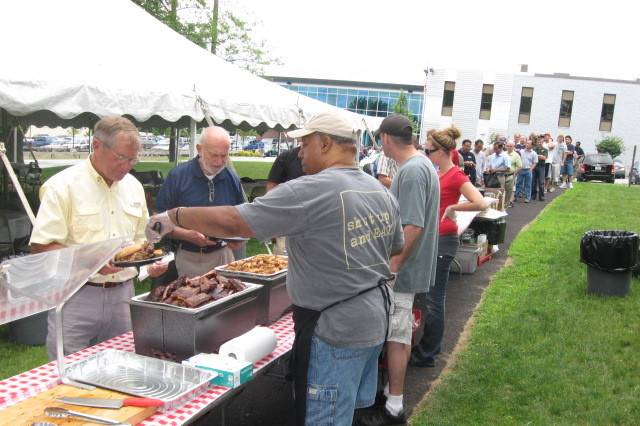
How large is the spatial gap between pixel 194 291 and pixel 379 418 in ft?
5.55

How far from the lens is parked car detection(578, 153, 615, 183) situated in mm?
24250

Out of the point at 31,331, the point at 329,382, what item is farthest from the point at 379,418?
the point at 31,331

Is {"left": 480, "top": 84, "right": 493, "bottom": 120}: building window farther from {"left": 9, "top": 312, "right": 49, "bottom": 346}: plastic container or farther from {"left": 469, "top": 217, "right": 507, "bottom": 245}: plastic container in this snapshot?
{"left": 9, "top": 312, "right": 49, "bottom": 346}: plastic container

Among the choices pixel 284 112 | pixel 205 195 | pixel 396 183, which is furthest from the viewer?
pixel 284 112

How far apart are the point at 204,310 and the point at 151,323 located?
25cm

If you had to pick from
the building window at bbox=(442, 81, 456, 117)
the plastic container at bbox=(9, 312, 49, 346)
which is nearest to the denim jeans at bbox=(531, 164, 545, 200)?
the plastic container at bbox=(9, 312, 49, 346)

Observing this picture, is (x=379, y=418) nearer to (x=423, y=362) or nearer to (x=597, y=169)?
(x=423, y=362)

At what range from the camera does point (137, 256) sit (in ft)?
8.27

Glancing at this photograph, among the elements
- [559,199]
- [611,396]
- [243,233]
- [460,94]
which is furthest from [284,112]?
[460,94]

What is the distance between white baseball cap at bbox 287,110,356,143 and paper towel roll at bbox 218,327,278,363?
96 cm

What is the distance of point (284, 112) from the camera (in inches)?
313

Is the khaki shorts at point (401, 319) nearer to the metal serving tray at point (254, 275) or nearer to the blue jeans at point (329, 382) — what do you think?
the metal serving tray at point (254, 275)

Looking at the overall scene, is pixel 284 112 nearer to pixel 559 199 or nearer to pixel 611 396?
pixel 611 396

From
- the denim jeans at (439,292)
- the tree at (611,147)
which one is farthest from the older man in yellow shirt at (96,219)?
the tree at (611,147)
